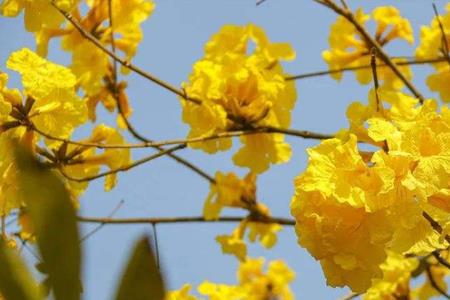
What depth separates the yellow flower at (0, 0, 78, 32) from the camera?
6.90 ft

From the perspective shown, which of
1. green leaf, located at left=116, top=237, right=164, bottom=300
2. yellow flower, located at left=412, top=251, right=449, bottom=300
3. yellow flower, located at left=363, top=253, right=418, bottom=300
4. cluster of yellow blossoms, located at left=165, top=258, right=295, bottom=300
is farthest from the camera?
cluster of yellow blossoms, located at left=165, top=258, right=295, bottom=300

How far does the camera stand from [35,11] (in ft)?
7.04

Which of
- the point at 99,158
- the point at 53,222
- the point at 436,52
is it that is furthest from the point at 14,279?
the point at 436,52

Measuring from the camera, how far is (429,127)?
143 cm

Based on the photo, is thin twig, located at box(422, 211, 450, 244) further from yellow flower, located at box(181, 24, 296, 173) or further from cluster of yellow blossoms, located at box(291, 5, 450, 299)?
yellow flower, located at box(181, 24, 296, 173)

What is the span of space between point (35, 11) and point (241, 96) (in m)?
0.77

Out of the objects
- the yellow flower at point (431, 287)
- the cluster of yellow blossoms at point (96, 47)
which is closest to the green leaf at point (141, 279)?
the cluster of yellow blossoms at point (96, 47)

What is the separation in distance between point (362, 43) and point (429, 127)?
6.89 feet

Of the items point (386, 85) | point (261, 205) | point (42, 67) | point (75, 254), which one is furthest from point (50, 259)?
point (386, 85)

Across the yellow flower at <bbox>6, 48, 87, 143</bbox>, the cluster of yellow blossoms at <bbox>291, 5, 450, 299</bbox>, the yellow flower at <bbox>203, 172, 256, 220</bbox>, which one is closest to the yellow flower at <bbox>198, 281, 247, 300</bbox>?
the yellow flower at <bbox>203, 172, 256, 220</bbox>

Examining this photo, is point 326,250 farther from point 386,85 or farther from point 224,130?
point 386,85

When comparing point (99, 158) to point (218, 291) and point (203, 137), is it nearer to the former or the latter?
point (203, 137)

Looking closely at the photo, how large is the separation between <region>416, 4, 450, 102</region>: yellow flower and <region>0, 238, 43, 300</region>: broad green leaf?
10.6 feet

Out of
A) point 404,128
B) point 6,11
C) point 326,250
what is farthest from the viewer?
point 6,11
